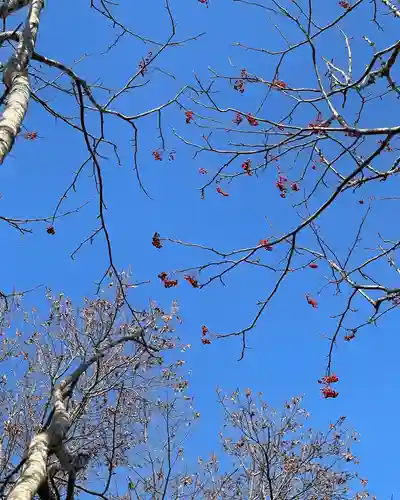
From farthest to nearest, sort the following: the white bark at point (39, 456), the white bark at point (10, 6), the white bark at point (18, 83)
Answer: the white bark at point (10, 6)
the white bark at point (39, 456)
the white bark at point (18, 83)

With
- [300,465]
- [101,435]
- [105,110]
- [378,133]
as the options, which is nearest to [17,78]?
[105,110]

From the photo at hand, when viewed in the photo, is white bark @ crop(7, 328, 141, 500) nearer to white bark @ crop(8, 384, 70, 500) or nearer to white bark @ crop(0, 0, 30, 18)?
white bark @ crop(8, 384, 70, 500)

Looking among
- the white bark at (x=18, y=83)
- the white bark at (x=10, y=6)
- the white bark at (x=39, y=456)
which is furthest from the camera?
the white bark at (x=10, y=6)

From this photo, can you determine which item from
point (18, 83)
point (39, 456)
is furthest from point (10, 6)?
point (39, 456)

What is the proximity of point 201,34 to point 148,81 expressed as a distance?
1.90ft

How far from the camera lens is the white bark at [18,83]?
220 centimetres

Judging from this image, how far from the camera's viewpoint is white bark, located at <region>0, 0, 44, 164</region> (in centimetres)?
220

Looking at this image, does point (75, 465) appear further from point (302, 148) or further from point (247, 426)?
point (247, 426)

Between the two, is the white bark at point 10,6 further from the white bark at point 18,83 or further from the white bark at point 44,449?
the white bark at point 44,449

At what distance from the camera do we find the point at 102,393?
7.89 m

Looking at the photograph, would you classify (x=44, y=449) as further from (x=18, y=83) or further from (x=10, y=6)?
(x=10, y=6)

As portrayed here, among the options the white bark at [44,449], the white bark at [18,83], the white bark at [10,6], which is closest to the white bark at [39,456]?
the white bark at [44,449]

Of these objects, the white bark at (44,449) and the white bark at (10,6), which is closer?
the white bark at (44,449)

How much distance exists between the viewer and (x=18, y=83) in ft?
8.50
